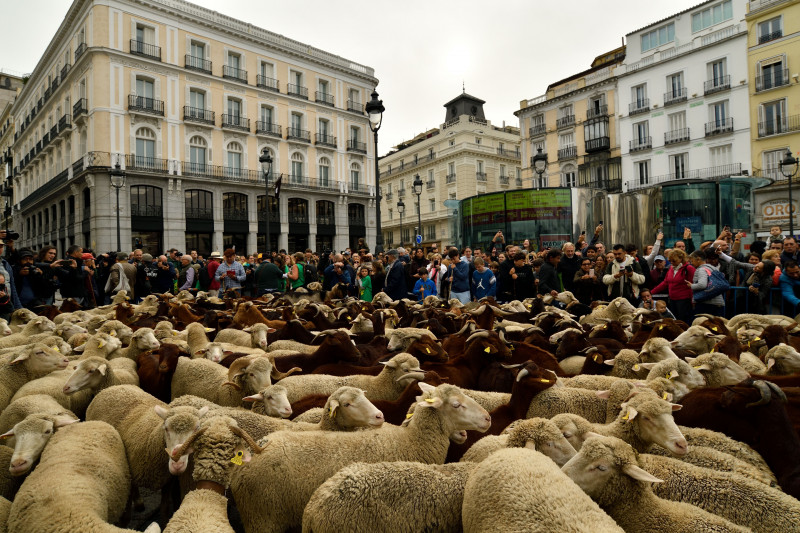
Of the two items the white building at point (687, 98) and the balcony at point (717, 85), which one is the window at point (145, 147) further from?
the balcony at point (717, 85)

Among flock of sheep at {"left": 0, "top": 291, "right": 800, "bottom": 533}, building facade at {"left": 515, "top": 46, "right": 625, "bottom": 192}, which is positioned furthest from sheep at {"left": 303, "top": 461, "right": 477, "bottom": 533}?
building facade at {"left": 515, "top": 46, "right": 625, "bottom": 192}

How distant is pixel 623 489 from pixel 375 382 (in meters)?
2.44

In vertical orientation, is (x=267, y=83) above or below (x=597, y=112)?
above

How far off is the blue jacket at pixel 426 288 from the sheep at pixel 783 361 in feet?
24.7

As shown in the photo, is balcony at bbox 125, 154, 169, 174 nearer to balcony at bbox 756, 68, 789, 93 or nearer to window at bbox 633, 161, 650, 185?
window at bbox 633, 161, 650, 185

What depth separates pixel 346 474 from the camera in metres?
2.36

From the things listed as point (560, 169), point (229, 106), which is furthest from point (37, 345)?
point (560, 169)

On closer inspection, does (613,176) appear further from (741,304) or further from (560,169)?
(741,304)

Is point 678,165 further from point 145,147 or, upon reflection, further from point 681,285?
point 145,147

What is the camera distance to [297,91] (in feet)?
140

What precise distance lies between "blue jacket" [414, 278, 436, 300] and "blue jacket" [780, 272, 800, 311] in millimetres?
6572

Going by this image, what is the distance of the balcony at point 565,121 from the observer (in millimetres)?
43906

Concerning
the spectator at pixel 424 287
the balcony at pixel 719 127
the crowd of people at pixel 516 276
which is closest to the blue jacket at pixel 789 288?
the crowd of people at pixel 516 276

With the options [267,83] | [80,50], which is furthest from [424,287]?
[267,83]
